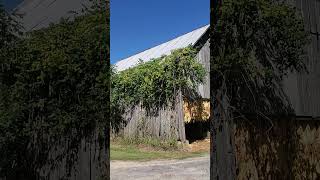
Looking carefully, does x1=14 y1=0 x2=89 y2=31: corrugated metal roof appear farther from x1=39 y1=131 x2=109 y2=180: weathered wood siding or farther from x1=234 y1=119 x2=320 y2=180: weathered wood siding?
x1=234 y1=119 x2=320 y2=180: weathered wood siding

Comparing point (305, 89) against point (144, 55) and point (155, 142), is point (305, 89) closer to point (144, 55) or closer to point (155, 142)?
point (155, 142)

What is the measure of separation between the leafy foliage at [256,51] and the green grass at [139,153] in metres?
7.76

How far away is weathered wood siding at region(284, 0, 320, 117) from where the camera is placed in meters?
6.36

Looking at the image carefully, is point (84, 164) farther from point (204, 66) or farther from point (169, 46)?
point (169, 46)

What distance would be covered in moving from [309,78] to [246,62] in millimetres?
1766

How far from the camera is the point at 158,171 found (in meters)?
10.2

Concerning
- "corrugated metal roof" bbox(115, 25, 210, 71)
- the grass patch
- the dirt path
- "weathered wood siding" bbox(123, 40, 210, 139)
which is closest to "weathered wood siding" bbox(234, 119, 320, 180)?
the dirt path

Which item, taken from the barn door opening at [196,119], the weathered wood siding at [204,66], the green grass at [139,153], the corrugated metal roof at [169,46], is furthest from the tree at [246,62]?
the corrugated metal roof at [169,46]

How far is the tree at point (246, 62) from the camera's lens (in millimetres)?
5262

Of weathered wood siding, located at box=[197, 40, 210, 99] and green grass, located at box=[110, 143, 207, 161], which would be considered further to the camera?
weathered wood siding, located at box=[197, 40, 210, 99]

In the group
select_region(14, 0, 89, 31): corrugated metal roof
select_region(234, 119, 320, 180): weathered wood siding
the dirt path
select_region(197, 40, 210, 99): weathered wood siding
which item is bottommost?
the dirt path

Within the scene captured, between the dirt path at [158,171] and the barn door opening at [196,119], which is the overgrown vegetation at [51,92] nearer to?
the dirt path at [158,171]

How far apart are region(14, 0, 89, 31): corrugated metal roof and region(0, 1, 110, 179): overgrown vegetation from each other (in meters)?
0.07

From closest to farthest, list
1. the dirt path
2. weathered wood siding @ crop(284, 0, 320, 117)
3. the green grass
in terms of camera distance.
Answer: weathered wood siding @ crop(284, 0, 320, 117) < the dirt path < the green grass
